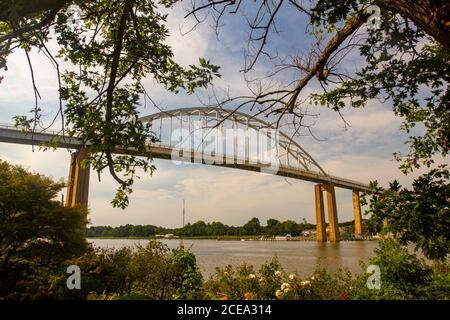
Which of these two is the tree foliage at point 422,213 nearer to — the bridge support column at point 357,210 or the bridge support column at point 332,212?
the bridge support column at point 357,210

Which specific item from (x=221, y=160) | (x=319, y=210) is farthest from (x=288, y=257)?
(x=319, y=210)

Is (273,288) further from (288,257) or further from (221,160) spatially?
(221,160)

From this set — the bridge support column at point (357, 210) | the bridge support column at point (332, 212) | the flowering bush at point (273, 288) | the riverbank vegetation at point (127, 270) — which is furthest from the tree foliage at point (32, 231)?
the bridge support column at point (332, 212)

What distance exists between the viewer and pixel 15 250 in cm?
756

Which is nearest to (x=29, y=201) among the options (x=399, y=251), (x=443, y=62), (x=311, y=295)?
(x=311, y=295)

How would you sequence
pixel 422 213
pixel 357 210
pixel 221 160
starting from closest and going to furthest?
1. pixel 422 213
2. pixel 221 160
3. pixel 357 210

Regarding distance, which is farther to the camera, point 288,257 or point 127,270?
point 288,257

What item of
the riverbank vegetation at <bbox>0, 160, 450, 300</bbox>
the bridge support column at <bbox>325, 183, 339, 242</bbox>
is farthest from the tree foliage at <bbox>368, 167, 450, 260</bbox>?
the bridge support column at <bbox>325, 183, 339, 242</bbox>

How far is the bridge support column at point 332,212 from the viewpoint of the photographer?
176 feet

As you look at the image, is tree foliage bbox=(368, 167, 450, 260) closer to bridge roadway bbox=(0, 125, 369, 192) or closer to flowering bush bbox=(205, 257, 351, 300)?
flowering bush bbox=(205, 257, 351, 300)

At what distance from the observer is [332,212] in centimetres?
5444

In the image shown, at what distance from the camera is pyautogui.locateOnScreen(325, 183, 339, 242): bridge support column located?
5372 centimetres
